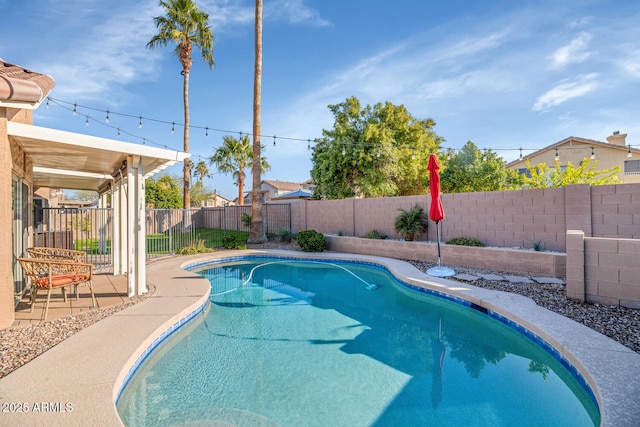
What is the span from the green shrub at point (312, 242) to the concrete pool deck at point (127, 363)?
6730 millimetres

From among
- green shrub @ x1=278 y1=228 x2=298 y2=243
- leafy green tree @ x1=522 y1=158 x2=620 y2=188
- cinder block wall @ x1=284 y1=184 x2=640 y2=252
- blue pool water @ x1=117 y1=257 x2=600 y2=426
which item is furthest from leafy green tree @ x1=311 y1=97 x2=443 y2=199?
blue pool water @ x1=117 y1=257 x2=600 y2=426

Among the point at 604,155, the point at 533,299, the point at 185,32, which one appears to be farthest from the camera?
the point at 604,155

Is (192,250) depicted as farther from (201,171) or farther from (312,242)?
(201,171)

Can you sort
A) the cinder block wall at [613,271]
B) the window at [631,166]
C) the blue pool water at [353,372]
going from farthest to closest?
the window at [631,166] → the cinder block wall at [613,271] → the blue pool water at [353,372]

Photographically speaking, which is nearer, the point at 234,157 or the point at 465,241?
the point at 465,241

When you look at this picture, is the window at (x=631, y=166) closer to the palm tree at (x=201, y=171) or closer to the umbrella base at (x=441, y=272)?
the umbrella base at (x=441, y=272)

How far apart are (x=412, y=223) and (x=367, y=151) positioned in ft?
22.3

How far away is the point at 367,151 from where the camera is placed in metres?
16.2

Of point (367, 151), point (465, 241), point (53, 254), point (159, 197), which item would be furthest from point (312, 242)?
point (159, 197)

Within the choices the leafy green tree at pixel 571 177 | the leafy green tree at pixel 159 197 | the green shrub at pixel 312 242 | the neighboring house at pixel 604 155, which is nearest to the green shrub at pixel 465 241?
the leafy green tree at pixel 571 177

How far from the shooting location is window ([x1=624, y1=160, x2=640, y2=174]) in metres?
21.2

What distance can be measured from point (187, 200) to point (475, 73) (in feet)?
48.9

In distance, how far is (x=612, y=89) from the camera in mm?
10750

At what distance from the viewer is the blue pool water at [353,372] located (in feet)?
10.2
